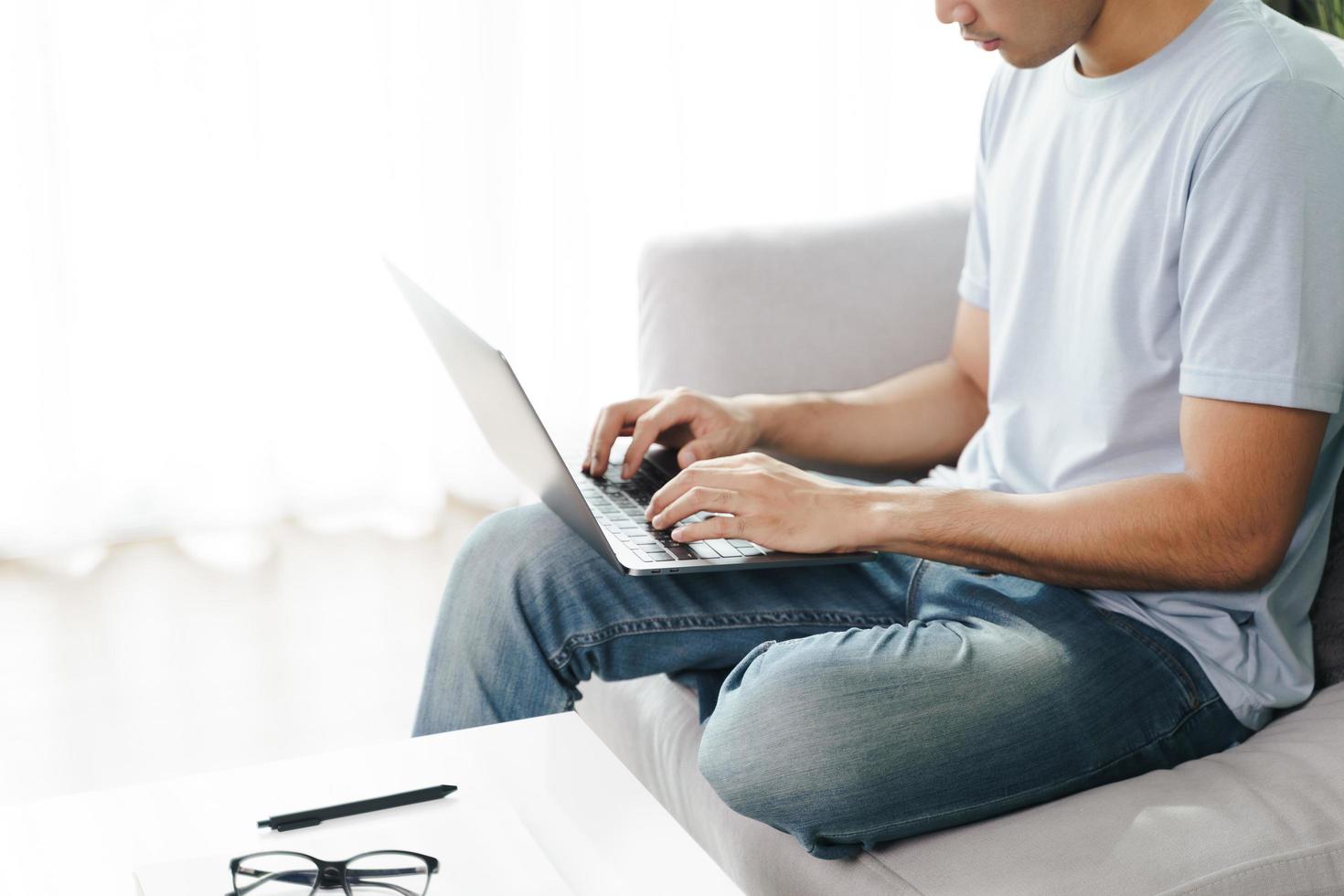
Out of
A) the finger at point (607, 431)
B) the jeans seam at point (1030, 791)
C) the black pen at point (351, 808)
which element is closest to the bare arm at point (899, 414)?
the finger at point (607, 431)

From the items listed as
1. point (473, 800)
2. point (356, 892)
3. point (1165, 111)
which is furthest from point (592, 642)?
point (1165, 111)

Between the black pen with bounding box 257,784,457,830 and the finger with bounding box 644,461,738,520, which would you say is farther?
the finger with bounding box 644,461,738,520

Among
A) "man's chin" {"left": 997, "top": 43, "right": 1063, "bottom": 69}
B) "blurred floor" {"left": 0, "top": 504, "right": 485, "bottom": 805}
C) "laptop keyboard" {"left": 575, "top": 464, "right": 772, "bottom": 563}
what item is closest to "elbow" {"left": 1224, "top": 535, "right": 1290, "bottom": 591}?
"laptop keyboard" {"left": 575, "top": 464, "right": 772, "bottom": 563}

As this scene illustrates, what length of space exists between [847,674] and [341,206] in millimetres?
1912

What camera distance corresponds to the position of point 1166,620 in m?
1.20

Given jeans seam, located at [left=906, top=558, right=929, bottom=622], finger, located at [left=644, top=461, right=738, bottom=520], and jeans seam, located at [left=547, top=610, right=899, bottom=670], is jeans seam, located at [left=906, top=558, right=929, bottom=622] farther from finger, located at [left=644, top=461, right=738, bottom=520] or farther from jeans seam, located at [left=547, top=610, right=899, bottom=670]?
finger, located at [left=644, top=461, right=738, bottom=520]

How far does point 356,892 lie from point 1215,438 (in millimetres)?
759

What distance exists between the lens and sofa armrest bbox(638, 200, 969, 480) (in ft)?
5.40

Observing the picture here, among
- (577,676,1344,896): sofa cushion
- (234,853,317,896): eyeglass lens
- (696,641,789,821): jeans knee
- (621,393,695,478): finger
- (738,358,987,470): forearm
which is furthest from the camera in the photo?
(738,358,987,470): forearm

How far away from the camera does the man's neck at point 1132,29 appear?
1213mm

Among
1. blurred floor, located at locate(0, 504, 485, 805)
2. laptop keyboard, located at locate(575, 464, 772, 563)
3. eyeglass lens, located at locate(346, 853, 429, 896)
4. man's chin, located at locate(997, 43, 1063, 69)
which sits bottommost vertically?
blurred floor, located at locate(0, 504, 485, 805)

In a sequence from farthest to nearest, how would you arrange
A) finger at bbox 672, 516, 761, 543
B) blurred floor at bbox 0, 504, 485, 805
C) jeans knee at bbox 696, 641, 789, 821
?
1. blurred floor at bbox 0, 504, 485, 805
2. finger at bbox 672, 516, 761, 543
3. jeans knee at bbox 696, 641, 789, 821

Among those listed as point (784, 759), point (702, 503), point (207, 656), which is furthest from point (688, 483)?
point (207, 656)

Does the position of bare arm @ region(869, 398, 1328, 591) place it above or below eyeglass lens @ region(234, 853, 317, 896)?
above
